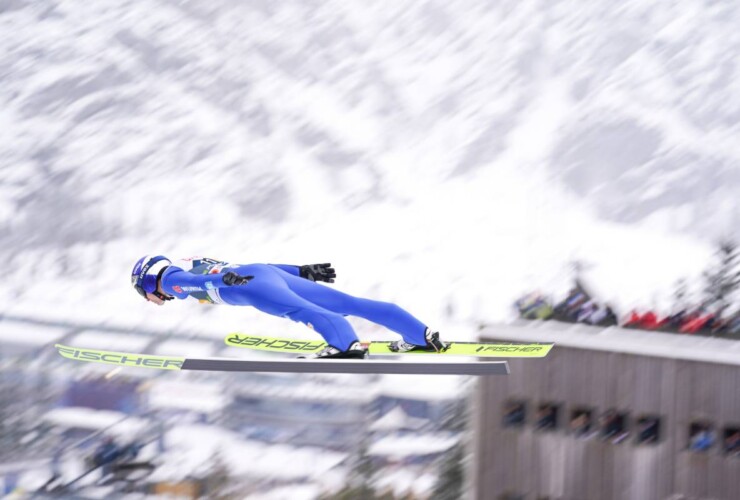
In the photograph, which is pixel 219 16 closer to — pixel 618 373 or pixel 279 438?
pixel 279 438

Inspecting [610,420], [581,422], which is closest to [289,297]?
[581,422]

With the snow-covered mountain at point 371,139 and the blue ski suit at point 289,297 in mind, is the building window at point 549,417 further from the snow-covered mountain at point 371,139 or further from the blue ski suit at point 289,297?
the snow-covered mountain at point 371,139

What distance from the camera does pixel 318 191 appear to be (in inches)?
1890

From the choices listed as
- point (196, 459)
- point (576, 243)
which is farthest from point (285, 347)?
point (576, 243)

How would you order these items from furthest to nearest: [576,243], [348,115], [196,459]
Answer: [348,115], [576,243], [196,459]

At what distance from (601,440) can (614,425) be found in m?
0.25

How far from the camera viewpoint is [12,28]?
52.8 metres

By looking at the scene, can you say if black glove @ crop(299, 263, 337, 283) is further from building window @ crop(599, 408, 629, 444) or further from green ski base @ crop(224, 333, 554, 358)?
building window @ crop(599, 408, 629, 444)

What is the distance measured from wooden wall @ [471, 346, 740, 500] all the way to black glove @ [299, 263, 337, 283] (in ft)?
15.1

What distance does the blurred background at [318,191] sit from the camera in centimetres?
2209

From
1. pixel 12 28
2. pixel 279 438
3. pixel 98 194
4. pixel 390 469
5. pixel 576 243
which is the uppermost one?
pixel 12 28

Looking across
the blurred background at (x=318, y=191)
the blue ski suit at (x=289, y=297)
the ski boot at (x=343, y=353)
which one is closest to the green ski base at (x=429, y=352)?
the ski boot at (x=343, y=353)

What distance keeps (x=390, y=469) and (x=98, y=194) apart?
101ft

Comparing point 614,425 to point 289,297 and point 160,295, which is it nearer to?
point 289,297
